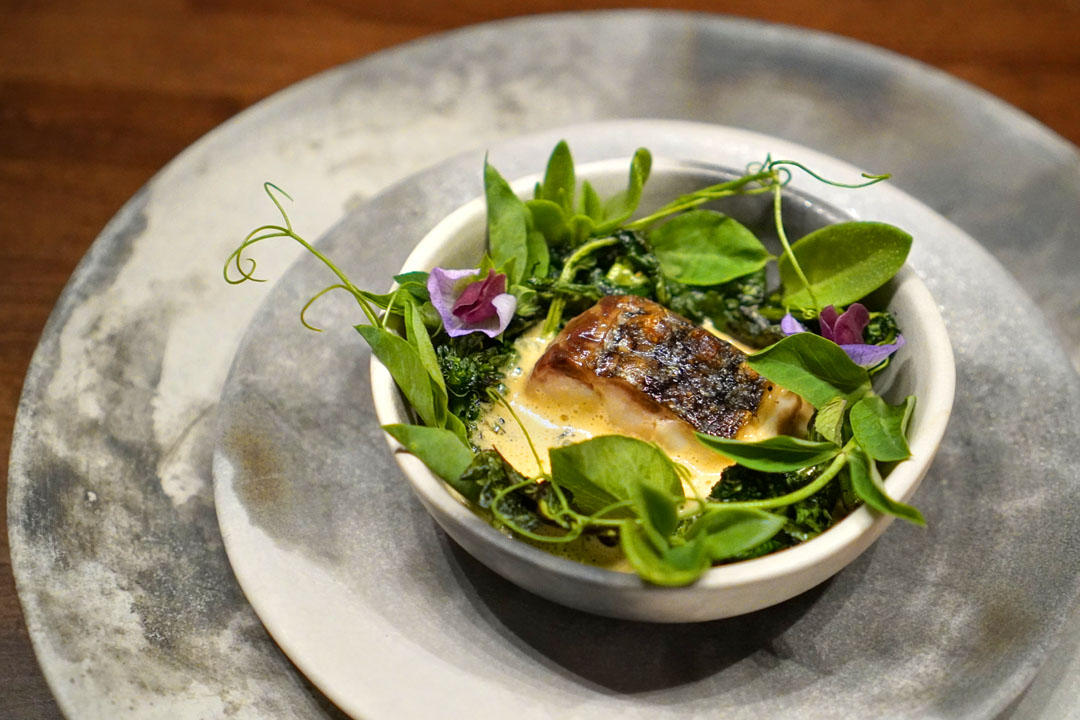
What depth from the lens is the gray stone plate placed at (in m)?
1.20

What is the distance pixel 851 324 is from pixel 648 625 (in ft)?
1.75

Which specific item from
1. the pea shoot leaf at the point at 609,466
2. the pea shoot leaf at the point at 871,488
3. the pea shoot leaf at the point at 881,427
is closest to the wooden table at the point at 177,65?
the pea shoot leaf at the point at 609,466

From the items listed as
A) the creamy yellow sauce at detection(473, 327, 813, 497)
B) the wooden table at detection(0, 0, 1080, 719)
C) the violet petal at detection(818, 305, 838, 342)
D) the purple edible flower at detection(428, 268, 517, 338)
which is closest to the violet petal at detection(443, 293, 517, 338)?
the purple edible flower at detection(428, 268, 517, 338)

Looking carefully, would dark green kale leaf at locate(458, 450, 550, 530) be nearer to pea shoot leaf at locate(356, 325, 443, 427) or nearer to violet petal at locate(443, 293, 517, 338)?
pea shoot leaf at locate(356, 325, 443, 427)

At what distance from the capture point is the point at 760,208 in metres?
1.56

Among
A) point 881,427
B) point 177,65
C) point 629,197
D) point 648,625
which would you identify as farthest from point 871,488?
point 177,65

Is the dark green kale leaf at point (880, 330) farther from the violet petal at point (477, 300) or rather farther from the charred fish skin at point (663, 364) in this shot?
the violet petal at point (477, 300)

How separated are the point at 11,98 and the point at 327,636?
1832 millimetres

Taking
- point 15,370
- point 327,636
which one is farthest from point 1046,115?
point 15,370

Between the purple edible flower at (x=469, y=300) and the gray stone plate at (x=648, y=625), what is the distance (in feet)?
0.90

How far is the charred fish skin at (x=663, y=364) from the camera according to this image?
134 centimetres

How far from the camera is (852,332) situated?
138 centimetres

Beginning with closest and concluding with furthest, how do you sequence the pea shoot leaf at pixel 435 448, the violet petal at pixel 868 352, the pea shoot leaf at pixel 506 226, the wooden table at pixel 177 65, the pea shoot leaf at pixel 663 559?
1. the pea shoot leaf at pixel 663 559
2. the pea shoot leaf at pixel 435 448
3. the violet petal at pixel 868 352
4. the pea shoot leaf at pixel 506 226
5. the wooden table at pixel 177 65

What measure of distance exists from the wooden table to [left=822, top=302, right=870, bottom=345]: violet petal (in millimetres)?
1255
